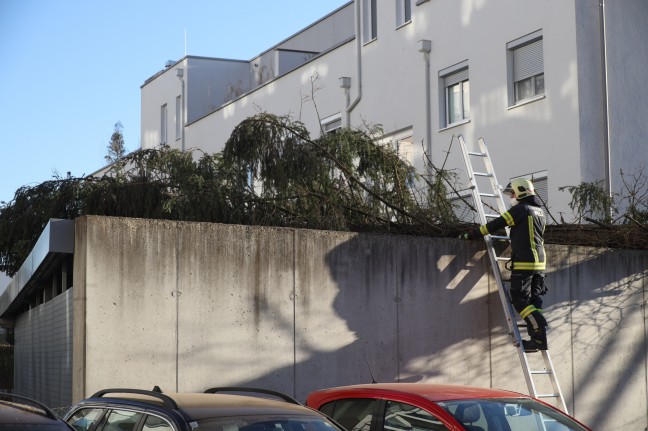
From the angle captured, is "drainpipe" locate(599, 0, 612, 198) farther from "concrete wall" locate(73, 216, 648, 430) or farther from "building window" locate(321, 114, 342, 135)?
"building window" locate(321, 114, 342, 135)

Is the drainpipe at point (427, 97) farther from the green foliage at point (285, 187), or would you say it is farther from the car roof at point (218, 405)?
the car roof at point (218, 405)

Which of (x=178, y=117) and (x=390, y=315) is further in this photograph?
(x=178, y=117)

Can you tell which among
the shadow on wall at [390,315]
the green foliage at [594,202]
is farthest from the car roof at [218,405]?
the green foliage at [594,202]

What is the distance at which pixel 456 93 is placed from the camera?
21484 mm

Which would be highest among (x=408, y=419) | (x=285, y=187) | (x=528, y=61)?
(x=528, y=61)

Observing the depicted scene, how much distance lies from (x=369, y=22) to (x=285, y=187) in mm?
12703

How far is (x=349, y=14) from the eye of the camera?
30.8 m

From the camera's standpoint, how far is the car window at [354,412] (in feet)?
23.3

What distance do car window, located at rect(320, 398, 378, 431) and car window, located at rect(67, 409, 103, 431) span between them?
192 centimetres

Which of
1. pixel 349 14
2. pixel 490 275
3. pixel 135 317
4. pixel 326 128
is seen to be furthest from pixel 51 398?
pixel 349 14

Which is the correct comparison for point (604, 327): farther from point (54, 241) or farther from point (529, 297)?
point (54, 241)

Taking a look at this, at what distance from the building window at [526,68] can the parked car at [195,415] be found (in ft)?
47.3

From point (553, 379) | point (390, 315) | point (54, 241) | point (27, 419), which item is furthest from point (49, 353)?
point (27, 419)

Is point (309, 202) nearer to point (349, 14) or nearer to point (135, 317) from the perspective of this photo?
point (135, 317)
